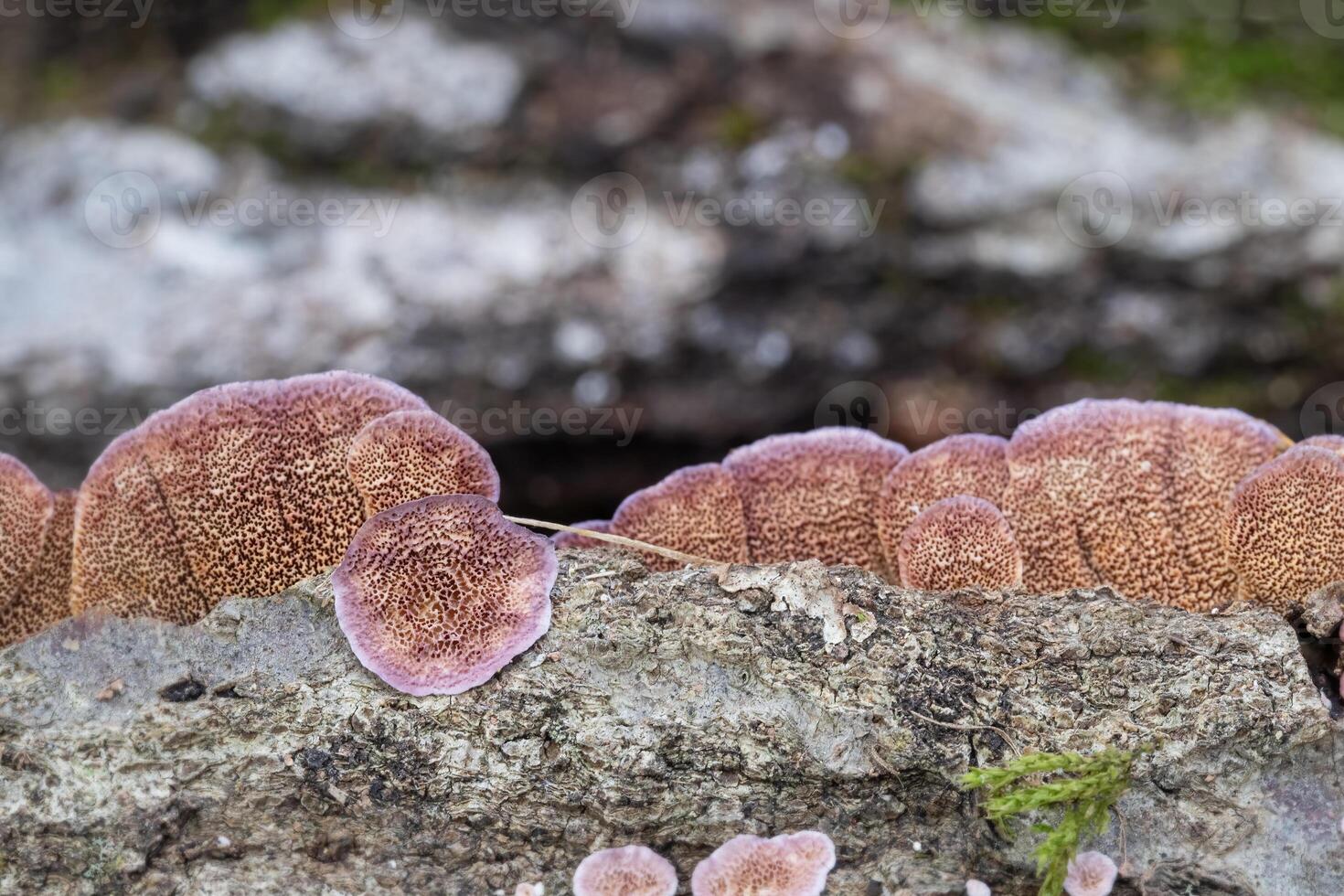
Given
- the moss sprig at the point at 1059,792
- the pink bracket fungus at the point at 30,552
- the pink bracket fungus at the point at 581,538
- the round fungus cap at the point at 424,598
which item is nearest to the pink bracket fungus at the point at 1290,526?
the moss sprig at the point at 1059,792

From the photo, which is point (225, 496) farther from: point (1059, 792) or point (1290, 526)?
point (1290, 526)

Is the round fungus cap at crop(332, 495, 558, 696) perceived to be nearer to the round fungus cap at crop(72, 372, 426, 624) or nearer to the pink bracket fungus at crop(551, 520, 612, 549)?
the round fungus cap at crop(72, 372, 426, 624)

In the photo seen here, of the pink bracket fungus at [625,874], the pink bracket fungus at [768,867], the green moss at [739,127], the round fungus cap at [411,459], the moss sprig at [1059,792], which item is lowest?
the pink bracket fungus at [625,874]

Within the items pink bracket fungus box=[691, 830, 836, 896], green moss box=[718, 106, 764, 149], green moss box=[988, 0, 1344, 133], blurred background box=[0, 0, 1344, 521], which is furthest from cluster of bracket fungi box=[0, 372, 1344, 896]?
green moss box=[988, 0, 1344, 133]

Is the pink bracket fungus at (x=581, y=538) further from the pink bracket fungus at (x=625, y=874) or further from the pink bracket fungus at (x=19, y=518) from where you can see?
the pink bracket fungus at (x=19, y=518)

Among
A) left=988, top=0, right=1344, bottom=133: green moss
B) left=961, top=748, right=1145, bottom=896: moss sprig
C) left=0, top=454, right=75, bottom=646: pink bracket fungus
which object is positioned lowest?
left=961, top=748, right=1145, bottom=896: moss sprig

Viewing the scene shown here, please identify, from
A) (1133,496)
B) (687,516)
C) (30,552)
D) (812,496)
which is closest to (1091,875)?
(1133,496)

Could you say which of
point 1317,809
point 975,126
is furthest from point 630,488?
point 1317,809
